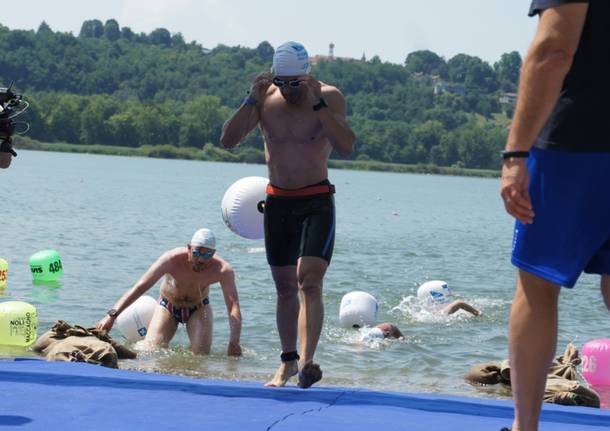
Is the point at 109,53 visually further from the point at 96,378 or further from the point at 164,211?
the point at 96,378

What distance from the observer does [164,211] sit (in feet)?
148

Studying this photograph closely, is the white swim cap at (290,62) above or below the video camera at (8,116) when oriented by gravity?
above

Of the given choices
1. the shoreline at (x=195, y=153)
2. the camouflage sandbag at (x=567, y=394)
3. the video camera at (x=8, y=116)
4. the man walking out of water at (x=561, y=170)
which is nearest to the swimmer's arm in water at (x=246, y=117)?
the video camera at (x=8, y=116)

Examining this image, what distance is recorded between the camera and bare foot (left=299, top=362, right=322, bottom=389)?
572cm

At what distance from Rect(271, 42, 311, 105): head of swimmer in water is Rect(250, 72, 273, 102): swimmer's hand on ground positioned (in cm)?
13

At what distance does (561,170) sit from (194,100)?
131436 mm

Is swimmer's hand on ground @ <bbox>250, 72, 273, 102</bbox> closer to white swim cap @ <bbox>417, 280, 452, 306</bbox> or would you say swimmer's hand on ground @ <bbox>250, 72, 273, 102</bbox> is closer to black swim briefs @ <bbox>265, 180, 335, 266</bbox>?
black swim briefs @ <bbox>265, 180, 335, 266</bbox>

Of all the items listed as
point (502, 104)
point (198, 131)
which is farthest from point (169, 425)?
point (502, 104)

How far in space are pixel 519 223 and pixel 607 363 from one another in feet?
20.8

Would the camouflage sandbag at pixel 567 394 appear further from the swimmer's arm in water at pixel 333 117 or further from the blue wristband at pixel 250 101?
the blue wristband at pixel 250 101

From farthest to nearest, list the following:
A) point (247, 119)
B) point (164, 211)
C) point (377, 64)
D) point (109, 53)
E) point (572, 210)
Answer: point (377, 64)
point (109, 53)
point (164, 211)
point (247, 119)
point (572, 210)

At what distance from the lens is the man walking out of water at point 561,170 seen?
3670 millimetres

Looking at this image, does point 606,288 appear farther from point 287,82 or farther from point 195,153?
point 195,153

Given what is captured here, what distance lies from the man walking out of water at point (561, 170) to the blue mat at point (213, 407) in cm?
113
